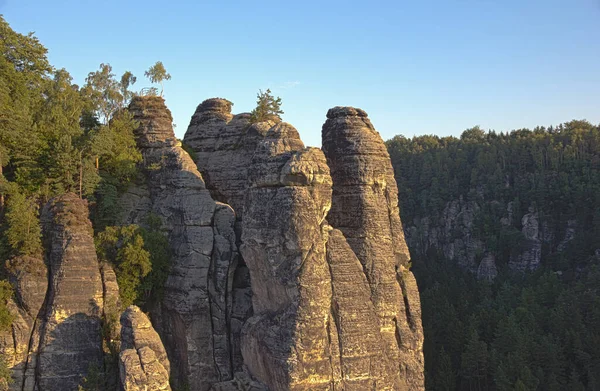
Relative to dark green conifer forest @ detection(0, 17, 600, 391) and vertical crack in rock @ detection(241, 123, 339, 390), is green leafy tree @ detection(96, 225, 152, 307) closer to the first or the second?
dark green conifer forest @ detection(0, 17, 600, 391)

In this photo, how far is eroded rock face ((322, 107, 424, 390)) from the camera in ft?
92.7

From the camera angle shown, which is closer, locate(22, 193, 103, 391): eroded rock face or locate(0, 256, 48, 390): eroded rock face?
locate(0, 256, 48, 390): eroded rock face

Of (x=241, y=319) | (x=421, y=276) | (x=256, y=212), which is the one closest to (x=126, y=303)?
(x=241, y=319)

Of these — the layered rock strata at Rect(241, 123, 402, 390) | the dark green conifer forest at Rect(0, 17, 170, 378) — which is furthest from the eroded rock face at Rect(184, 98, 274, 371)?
the layered rock strata at Rect(241, 123, 402, 390)

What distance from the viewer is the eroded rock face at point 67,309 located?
81.3 ft

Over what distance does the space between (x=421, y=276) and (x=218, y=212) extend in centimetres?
5787

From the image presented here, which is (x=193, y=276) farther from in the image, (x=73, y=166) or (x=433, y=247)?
(x=433, y=247)

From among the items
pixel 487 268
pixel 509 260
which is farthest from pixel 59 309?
pixel 509 260

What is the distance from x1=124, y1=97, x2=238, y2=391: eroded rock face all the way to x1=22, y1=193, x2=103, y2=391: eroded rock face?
4.17 metres

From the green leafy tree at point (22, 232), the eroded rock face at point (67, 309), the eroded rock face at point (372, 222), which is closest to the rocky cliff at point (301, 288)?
the eroded rock face at point (372, 222)

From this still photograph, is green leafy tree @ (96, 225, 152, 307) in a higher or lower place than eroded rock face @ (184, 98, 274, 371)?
lower

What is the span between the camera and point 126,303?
2745 cm

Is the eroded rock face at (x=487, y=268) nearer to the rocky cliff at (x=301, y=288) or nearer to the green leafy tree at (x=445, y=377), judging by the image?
the green leafy tree at (x=445, y=377)

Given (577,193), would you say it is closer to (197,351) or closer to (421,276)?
(421,276)
